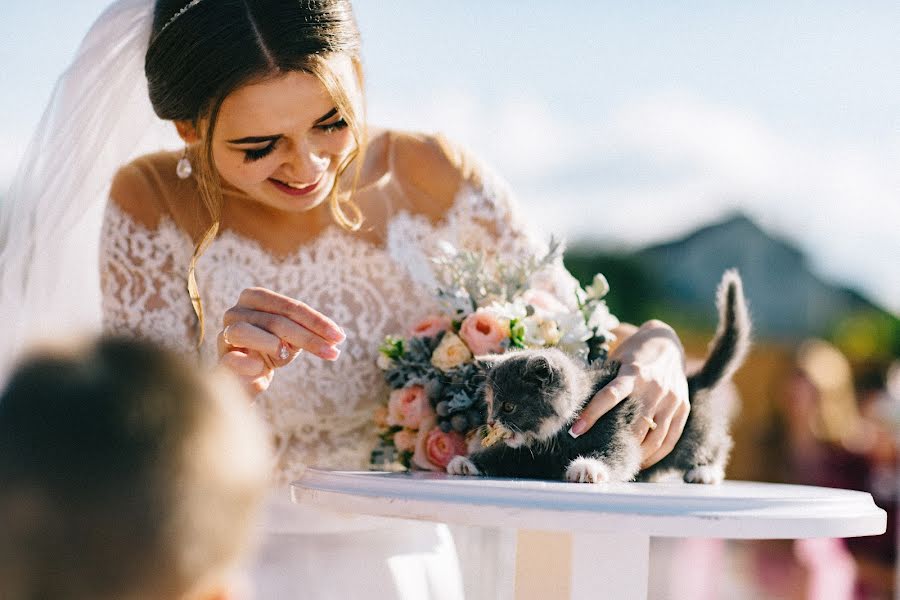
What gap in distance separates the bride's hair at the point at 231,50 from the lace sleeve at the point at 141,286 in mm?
134

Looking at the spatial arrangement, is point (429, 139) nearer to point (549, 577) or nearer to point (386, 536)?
point (386, 536)

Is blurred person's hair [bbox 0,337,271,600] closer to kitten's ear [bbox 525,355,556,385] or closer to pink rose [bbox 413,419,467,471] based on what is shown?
kitten's ear [bbox 525,355,556,385]

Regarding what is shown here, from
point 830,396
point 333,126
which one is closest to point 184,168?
point 333,126

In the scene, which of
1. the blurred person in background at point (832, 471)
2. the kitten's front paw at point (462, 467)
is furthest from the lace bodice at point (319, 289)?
the blurred person in background at point (832, 471)

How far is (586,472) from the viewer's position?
6.15 feet

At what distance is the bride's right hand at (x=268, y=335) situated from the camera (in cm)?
202

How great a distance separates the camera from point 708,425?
222cm

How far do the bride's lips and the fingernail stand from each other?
3.19ft

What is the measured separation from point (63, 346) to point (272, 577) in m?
1.70

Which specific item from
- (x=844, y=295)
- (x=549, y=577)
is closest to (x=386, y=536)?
(x=549, y=577)

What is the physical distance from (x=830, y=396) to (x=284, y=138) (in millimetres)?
7400

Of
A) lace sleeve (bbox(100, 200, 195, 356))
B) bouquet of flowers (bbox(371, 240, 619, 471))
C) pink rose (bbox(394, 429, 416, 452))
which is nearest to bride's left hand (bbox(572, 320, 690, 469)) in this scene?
bouquet of flowers (bbox(371, 240, 619, 471))

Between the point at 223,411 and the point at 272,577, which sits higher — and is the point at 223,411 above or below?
above

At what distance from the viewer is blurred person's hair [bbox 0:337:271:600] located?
1.00 metres
